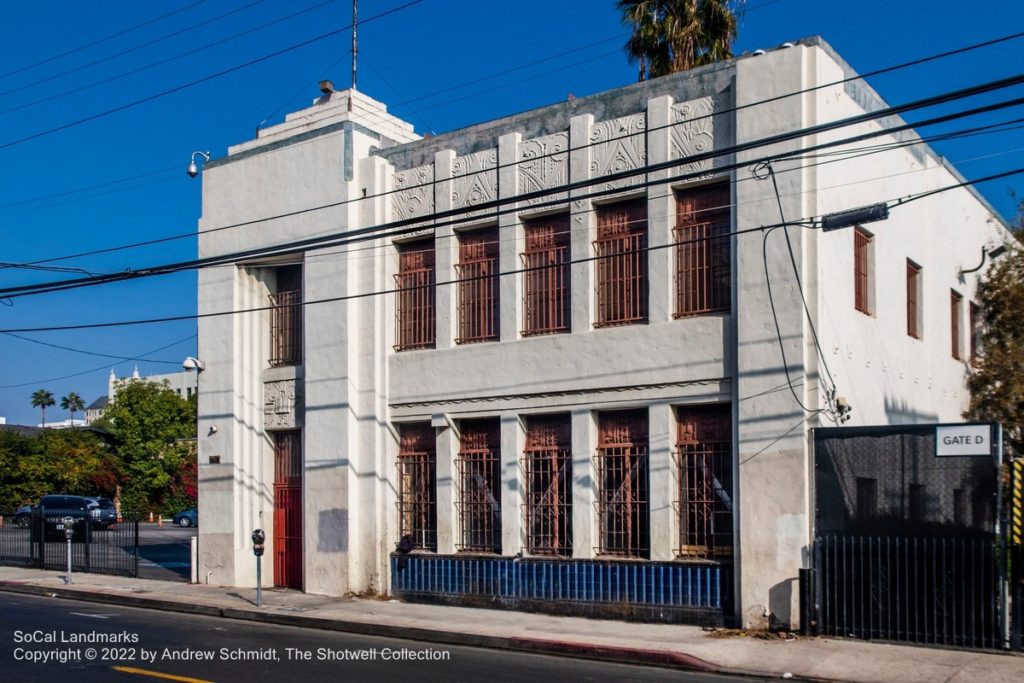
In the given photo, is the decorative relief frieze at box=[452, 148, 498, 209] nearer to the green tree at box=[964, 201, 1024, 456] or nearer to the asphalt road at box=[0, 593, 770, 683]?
the asphalt road at box=[0, 593, 770, 683]

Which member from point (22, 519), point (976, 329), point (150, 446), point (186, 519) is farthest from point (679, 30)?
point (150, 446)

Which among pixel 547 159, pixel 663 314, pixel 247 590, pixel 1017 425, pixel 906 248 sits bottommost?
pixel 247 590

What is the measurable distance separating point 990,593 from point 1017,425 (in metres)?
7.17

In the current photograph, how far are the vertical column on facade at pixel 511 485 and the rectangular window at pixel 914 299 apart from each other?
6951 millimetres

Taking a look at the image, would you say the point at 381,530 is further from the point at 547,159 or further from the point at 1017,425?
the point at 1017,425

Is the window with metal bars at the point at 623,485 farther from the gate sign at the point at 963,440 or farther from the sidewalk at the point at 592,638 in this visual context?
the gate sign at the point at 963,440

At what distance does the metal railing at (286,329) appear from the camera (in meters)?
21.6

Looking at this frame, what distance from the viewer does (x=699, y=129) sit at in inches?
639

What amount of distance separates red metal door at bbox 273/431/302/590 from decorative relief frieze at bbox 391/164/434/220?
4.93m

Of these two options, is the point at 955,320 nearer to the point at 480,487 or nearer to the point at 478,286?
the point at 478,286

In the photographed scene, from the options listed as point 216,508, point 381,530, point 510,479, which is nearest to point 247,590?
point 216,508

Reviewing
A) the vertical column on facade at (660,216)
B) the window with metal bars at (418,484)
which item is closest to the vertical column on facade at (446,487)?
the window with metal bars at (418,484)

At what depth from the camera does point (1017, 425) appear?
19.5 metres

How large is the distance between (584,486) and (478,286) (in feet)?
13.2
